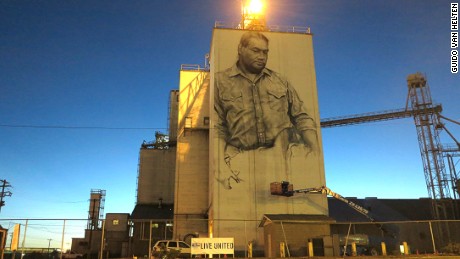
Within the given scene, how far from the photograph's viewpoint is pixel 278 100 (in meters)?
50.7

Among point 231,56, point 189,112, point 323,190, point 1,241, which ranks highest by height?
point 231,56

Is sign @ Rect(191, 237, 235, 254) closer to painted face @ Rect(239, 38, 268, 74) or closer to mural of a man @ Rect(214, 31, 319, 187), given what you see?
mural of a man @ Rect(214, 31, 319, 187)

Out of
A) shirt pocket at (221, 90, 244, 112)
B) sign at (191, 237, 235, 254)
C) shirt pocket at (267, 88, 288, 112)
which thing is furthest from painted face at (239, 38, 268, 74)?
sign at (191, 237, 235, 254)

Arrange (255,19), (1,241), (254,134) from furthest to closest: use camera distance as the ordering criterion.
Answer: (255,19) → (254,134) → (1,241)

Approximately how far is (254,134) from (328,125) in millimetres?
29649

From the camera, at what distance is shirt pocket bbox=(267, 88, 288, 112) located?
1987 inches

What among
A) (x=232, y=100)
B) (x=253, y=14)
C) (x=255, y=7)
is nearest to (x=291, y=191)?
(x=232, y=100)

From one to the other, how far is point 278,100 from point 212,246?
26991 millimetres

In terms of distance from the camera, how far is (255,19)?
5847 cm

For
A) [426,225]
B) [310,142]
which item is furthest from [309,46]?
[426,225]

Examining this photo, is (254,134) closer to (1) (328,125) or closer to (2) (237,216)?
(2) (237,216)

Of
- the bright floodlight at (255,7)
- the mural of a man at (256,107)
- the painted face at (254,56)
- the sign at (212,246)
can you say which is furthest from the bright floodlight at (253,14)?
the sign at (212,246)

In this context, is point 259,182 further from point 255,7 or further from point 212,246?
point 255,7

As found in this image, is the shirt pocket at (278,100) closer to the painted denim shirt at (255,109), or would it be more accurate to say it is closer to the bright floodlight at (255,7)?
the painted denim shirt at (255,109)
